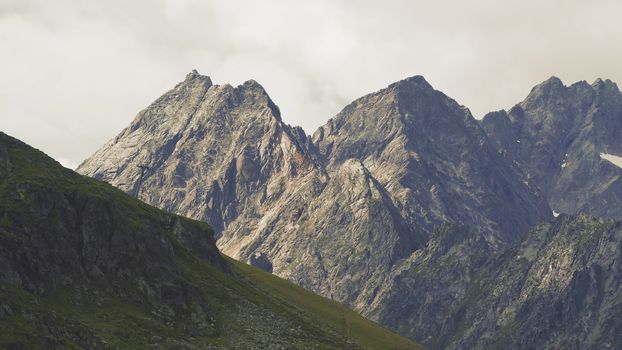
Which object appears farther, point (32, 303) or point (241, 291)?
point (241, 291)

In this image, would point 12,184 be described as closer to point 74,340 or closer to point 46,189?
point 46,189

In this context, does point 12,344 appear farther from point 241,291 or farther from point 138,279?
point 241,291

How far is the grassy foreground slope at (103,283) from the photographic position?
130625 mm

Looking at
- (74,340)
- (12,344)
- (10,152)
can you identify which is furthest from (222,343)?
(10,152)

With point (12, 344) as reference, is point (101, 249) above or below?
above

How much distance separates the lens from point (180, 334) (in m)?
150

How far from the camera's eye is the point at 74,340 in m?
122

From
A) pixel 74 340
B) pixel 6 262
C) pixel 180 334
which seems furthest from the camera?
pixel 180 334

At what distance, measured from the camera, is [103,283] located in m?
155

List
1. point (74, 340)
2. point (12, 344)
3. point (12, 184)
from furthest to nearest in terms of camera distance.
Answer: point (12, 184) < point (74, 340) < point (12, 344)

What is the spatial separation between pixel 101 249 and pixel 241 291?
4128 cm

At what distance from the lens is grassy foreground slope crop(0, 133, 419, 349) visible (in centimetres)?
13062

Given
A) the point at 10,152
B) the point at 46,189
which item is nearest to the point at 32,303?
the point at 46,189

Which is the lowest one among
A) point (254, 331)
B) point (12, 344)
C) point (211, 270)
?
point (12, 344)
